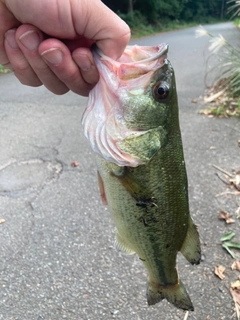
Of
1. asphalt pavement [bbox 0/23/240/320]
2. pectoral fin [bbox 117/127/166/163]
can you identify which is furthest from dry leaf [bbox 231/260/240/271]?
pectoral fin [bbox 117/127/166/163]

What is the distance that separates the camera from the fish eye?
1563 mm

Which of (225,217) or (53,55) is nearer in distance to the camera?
(53,55)

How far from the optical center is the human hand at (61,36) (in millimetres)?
1440

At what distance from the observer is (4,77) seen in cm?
916

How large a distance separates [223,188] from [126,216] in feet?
8.39

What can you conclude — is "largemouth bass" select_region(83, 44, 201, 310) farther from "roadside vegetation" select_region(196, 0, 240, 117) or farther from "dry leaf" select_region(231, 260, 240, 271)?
"roadside vegetation" select_region(196, 0, 240, 117)

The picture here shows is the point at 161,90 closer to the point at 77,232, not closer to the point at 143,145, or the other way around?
the point at 143,145

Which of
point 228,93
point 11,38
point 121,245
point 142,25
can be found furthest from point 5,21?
point 142,25

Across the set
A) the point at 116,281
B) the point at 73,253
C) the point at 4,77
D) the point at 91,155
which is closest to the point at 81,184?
the point at 91,155

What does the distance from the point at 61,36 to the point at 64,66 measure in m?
0.12

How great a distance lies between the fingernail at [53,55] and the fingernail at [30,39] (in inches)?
2.1

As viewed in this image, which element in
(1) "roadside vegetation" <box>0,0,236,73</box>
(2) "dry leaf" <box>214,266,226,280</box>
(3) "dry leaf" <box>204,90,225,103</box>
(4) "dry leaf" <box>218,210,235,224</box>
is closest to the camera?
(2) "dry leaf" <box>214,266,226,280</box>

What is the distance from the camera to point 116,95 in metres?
1.56

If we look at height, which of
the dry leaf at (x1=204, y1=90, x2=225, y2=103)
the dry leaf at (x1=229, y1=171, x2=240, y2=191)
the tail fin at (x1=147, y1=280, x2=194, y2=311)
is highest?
the tail fin at (x1=147, y1=280, x2=194, y2=311)
